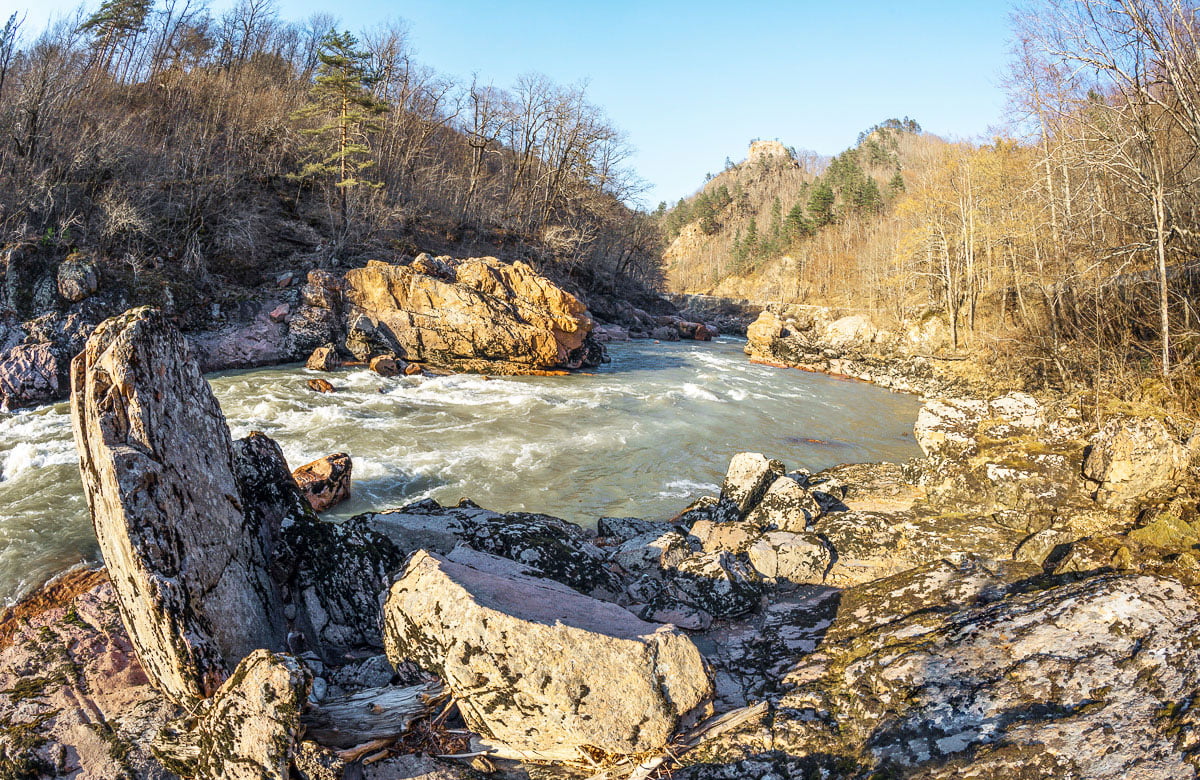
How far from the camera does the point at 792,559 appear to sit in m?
4.91

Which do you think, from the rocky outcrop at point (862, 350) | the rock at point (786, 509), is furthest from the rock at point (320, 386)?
the rocky outcrop at point (862, 350)

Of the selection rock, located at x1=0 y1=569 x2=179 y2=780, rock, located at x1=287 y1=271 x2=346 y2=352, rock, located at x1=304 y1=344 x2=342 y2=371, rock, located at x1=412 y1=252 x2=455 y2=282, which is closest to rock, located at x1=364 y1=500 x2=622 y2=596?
rock, located at x1=0 y1=569 x2=179 y2=780

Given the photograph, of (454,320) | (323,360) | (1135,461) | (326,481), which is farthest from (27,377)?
(1135,461)

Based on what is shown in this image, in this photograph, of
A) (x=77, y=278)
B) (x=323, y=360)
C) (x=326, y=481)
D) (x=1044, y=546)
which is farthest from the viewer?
(x=323, y=360)

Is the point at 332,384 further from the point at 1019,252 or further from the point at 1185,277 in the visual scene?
the point at 1019,252

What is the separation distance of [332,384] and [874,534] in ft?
45.2

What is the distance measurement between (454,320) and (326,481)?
39.6ft

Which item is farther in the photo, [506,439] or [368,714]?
[506,439]

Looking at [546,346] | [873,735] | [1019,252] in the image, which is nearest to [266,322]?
[546,346]

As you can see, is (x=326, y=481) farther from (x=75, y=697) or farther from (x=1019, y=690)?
(x=1019, y=690)

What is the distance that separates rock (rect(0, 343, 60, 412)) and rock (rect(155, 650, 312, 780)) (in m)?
13.2

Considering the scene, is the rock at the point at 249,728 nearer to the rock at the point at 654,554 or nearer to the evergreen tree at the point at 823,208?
the rock at the point at 654,554

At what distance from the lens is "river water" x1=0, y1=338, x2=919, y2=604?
26.7 ft

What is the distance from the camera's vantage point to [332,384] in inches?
605
